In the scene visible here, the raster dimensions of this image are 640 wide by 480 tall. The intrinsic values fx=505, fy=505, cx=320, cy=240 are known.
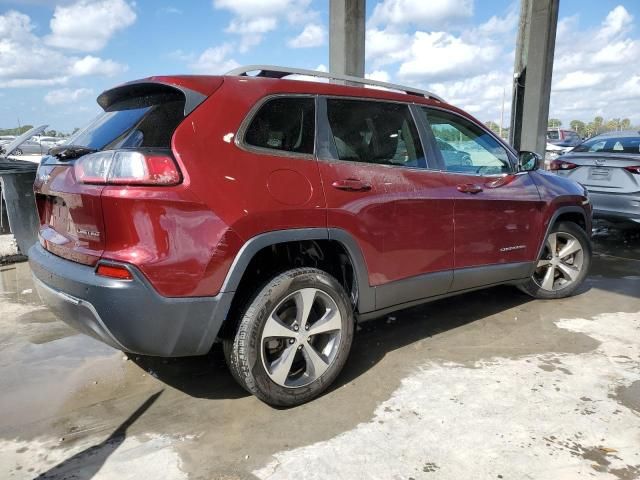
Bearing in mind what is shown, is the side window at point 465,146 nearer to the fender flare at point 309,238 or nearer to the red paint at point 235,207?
the red paint at point 235,207

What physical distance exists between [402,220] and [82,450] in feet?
7.13

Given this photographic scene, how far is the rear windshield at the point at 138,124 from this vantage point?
251 cm

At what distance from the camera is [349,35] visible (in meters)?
8.34

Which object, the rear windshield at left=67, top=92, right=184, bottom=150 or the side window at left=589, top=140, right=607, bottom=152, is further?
the side window at left=589, top=140, right=607, bottom=152

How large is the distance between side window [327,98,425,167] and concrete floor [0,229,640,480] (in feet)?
4.55

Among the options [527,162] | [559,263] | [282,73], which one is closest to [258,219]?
[282,73]

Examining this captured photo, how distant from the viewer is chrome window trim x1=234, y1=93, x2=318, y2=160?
261 centimetres

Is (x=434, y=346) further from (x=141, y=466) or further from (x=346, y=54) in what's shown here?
(x=346, y=54)

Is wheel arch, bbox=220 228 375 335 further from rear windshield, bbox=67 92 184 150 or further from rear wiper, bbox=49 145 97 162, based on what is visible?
rear wiper, bbox=49 145 97 162

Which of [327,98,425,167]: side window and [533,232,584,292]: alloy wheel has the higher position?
[327,98,425,167]: side window

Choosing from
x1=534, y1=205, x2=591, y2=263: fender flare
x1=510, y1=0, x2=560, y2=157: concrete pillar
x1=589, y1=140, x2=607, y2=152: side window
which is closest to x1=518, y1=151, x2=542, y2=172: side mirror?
x1=534, y1=205, x2=591, y2=263: fender flare

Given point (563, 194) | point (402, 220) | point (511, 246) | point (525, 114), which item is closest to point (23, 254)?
A: point (402, 220)

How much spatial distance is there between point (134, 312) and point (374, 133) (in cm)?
182

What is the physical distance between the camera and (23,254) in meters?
6.51
